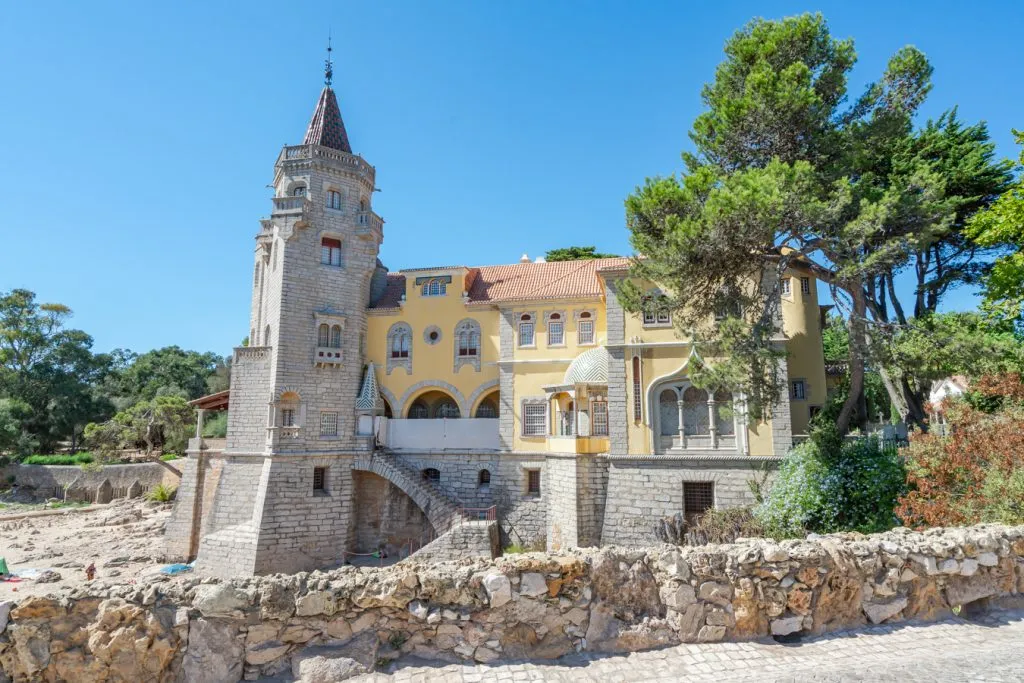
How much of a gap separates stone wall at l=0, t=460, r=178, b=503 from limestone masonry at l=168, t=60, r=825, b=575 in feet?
62.3

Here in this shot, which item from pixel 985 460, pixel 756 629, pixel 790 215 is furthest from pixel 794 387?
pixel 756 629

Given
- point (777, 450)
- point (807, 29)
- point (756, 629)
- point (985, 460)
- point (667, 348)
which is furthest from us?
point (667, 348)

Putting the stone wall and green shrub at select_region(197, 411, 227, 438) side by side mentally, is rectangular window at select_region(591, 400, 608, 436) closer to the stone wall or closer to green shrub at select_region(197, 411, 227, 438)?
green shrub at select_region(197, 411, 227, 438)

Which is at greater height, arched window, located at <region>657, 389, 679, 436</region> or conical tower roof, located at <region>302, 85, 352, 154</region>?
conical tower roof, located at <region>302, 85, 352, 154</region>

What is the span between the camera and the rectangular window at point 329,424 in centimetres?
2433

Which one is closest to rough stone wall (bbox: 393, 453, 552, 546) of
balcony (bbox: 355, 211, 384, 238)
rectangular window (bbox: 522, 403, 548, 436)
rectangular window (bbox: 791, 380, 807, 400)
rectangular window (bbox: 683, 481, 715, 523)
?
rectangular window (bbox: 522, 403, 548, 436)

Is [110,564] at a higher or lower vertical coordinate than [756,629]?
lower

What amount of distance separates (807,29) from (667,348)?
10.4m

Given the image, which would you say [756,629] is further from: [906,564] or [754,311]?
[754,311]

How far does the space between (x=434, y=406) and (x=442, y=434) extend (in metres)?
3.25

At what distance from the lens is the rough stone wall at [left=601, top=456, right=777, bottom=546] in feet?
62.1

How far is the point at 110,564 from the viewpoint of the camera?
2467cm

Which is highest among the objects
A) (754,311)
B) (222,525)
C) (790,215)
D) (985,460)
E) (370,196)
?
(370,196)

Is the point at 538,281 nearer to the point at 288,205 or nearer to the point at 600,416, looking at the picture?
the point at 600,416
